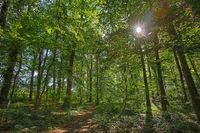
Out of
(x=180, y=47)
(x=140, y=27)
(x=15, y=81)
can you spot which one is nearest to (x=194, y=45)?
(x=180, y=47)

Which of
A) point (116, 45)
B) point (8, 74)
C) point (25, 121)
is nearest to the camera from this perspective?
point (116, 45)

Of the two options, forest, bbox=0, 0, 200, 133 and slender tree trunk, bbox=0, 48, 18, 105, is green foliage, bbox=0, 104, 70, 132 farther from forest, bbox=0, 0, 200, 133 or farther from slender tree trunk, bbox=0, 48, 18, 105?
slender tree trunk, bbox=0, 48, 18, 105

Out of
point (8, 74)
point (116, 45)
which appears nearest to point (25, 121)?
point (8, 74)

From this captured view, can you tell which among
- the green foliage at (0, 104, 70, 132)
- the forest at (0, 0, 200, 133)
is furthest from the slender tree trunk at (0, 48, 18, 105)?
the green foliage at (0, 104, 70, 132)

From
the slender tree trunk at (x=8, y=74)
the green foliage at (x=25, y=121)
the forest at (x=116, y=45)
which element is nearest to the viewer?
the forest at (x=116, y=45)

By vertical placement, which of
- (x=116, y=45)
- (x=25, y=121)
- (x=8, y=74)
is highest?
(x=8, y=74)

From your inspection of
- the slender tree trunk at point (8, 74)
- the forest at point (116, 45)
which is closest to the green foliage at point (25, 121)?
the forest at point (116, 45)

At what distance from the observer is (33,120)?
14.6m

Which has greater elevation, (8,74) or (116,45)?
(8,74)

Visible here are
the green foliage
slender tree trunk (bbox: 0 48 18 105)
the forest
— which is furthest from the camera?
slender tree trunk (bbox: 0 48 18 105)

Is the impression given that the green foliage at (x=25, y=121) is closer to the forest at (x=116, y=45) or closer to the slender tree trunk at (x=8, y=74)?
the forest at (x=116, y=45)

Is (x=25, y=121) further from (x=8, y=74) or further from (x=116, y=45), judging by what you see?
(x=116, y=45)

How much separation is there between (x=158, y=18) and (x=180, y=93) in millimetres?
18355

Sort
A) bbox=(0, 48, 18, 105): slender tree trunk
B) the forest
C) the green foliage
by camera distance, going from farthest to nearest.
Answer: bbox=(0, 48, 18, 105): slender tree trunk → the green foliage → the forest
